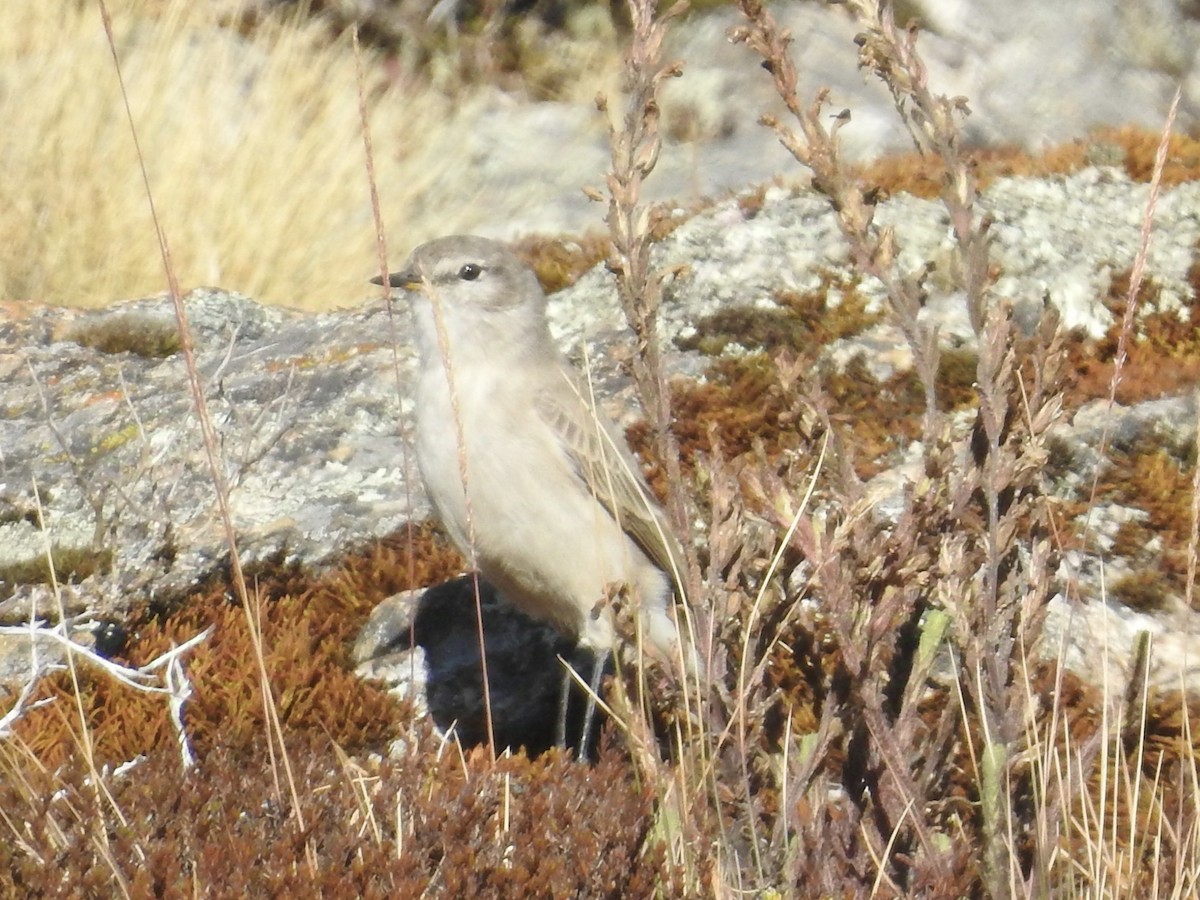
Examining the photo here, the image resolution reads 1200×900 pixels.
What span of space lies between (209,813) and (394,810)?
47 centimetres

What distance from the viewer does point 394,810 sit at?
3.77 meters

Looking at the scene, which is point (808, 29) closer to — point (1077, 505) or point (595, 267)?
point (595, 267)

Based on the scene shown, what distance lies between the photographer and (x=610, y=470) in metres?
4.98

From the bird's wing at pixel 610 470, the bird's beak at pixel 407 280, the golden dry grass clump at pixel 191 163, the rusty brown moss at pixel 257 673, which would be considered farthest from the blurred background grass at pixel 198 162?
the bird's wing at pixel 610 470

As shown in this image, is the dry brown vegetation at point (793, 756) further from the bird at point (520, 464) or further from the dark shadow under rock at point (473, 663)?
the dark shadow under rock at point (473, 663)

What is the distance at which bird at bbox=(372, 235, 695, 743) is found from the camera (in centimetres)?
502

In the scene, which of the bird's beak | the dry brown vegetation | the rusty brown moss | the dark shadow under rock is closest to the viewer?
the dry brown vegetation

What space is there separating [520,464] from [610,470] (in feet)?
1.07

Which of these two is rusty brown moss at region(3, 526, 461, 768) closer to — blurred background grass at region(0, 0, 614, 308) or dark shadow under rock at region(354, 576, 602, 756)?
dark shadow under rock at region(354, 576, 602, 756)

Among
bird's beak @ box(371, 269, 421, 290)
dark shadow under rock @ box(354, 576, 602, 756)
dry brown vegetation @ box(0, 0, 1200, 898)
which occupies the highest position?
bird's beak @ box(371, 269, 421, 290)

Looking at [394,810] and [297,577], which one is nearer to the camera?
[394,810]

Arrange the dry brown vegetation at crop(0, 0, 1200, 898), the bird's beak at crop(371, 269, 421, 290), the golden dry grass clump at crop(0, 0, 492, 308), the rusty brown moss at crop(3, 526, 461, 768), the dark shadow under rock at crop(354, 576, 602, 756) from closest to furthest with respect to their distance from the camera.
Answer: the dry brown vegetation at crop(0, 0, 1200, 898)
the rusty brown moss at crop(3, 526, 461, 768)
the bird's beak at crop(371, 269, 421, 290)
the dark shadow under rock at crop(354, 576, 602, 756)
the golden dry grass clump at crop(0, 0, 492, 308)

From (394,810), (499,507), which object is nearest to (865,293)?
(499,507)

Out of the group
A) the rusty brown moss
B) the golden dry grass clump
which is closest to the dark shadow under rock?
the rusty brown moss
